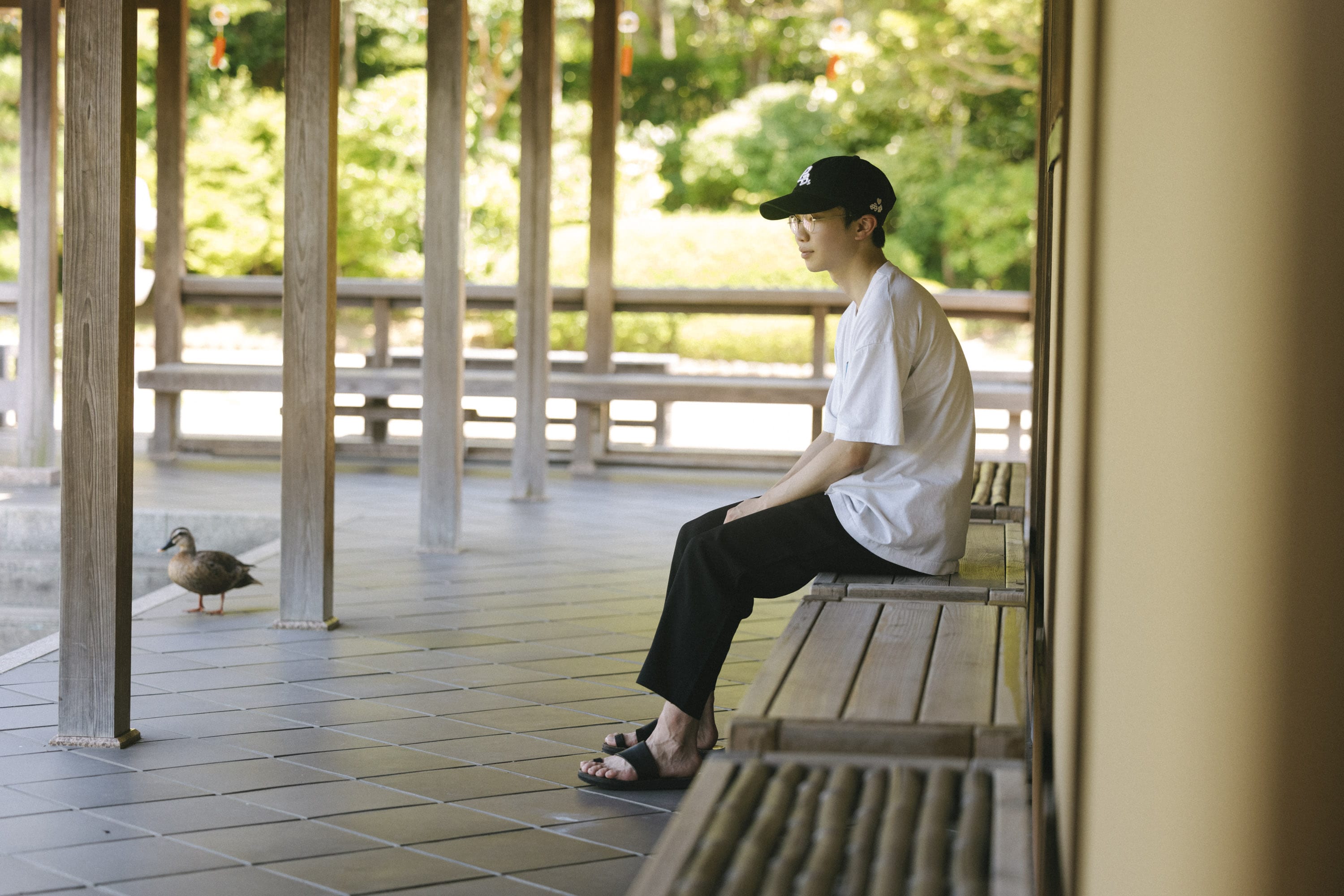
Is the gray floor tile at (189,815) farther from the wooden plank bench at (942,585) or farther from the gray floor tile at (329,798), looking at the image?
the wooden plank bench at (942,585)

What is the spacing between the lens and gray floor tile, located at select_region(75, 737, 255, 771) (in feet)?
9.32

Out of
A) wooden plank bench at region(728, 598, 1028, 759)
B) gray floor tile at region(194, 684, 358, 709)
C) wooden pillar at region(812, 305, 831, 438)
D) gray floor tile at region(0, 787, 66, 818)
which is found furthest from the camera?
wooden pillar at region(812, 305, 831, 438)

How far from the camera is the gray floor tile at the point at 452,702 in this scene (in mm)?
3268

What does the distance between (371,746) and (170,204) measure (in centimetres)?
637

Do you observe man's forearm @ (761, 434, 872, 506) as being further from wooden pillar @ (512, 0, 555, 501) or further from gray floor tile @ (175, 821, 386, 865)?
wooden pillar @ (512, 0, 555, 501)

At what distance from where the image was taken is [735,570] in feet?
8.41

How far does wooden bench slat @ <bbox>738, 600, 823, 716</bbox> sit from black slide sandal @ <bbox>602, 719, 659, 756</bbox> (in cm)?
57

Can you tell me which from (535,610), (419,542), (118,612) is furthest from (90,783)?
(419,542)

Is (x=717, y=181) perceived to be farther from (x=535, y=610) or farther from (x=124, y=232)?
(x=124, y=232)

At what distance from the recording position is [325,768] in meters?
2.82

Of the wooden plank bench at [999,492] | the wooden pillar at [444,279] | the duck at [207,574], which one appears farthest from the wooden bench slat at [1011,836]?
the wooden pillar at [444,279]

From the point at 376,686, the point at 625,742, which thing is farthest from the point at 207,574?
the point at 625,742

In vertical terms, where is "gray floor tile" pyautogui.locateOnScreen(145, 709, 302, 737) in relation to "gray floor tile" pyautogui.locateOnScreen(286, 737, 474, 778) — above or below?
above

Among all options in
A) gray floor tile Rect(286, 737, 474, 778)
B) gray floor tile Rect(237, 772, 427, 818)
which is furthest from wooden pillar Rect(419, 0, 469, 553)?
gray floor tile Rect(237, 772, 427, 818)
